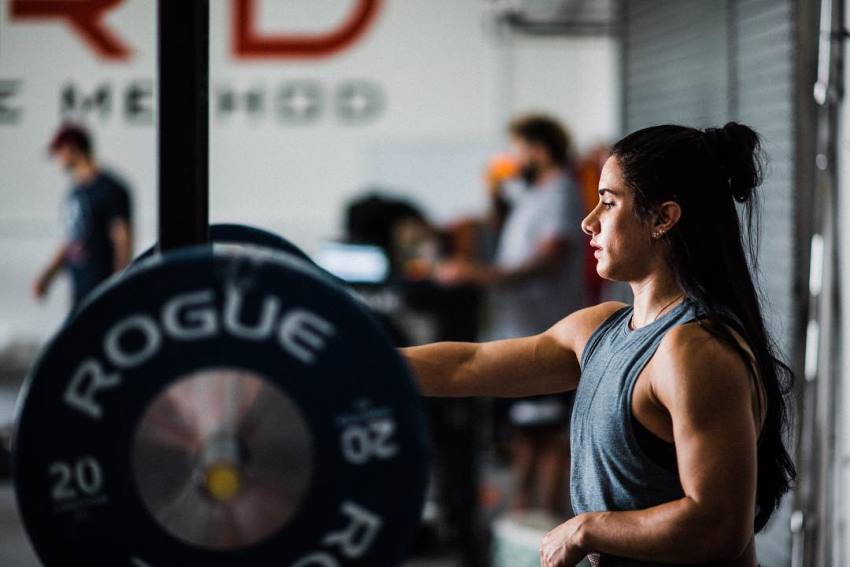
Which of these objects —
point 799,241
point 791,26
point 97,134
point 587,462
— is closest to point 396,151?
point 97,134

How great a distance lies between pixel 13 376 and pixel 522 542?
435 centimetres

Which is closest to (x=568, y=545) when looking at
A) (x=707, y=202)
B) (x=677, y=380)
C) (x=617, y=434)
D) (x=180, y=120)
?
(x=617, y=434)

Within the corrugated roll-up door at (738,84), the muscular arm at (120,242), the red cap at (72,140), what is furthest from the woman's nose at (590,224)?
the red cap at (72,140)

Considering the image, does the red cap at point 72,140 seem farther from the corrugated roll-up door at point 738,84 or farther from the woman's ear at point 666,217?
the woman's ear at point 666,217

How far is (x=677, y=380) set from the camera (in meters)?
1.25

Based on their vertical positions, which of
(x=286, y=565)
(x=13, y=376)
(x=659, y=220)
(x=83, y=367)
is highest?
(x=659, y=220)

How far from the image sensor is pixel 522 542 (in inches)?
128

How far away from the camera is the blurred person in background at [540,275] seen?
3941 mm

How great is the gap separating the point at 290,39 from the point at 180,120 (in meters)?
6.77

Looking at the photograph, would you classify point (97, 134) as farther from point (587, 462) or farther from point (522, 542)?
point (587, 462)

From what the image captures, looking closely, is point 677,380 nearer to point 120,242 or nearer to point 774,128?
point 774,128

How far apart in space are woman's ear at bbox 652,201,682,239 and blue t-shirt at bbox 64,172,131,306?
13.4ft

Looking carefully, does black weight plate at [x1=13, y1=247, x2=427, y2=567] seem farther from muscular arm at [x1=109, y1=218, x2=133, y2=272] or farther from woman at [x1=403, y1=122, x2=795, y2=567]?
muscular arm at [x1=109, y1=218, x2=133, y2=272]

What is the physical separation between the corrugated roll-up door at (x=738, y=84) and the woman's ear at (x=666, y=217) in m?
1.38
